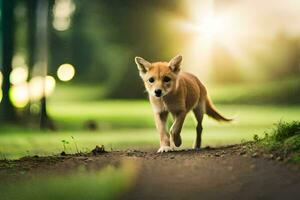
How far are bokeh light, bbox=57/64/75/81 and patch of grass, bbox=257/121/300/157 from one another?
8.32 metres

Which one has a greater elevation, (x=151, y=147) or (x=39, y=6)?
(x=39, y=6)

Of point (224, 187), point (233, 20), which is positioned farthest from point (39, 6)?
point (224, 187)

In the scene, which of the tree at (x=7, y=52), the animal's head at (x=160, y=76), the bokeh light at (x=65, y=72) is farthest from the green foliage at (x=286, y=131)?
the bokeh light at (x=65, y=72)

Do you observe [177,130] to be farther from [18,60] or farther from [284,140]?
[18,60]

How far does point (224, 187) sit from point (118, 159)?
1716mm

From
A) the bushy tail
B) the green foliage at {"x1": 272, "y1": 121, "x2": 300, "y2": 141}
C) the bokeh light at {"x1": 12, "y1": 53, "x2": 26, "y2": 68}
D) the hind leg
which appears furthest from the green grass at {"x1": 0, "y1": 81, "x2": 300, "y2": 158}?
the green foliage at {"x1": 272, "y1": 121, "x2": 300, "y2": 141}

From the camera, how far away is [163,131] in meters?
9.97

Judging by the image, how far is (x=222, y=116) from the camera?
1156cm

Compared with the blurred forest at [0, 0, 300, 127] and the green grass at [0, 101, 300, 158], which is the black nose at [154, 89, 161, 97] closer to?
the green grass at [0, 101, 300, 158]

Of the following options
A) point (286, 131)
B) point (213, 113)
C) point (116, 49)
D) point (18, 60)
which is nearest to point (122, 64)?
point (116, 49)

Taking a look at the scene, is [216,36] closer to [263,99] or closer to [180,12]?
[180,12]

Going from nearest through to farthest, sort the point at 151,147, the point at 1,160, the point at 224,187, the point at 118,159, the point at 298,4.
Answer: the point at 224,187 → the point at 118,159 → the point at 1,160 → the point at 151,147 → the point at 298,4

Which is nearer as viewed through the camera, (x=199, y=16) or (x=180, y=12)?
Result: (x=199, y=16)

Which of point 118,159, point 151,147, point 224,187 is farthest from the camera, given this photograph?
point 151,147
